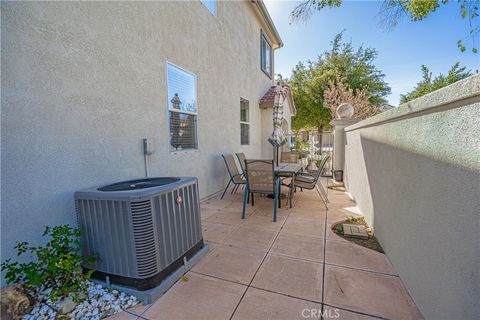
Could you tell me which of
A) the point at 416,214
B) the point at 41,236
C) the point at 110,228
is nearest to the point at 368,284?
the point at 416,214

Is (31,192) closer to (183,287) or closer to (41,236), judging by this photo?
(41,236)

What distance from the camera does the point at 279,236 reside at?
112 inches

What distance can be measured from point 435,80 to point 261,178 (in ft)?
80.7

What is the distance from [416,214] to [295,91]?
52.5 ft

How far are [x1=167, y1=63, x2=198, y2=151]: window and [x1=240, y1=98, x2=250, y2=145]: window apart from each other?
2.62m

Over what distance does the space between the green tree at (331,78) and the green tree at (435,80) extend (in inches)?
240

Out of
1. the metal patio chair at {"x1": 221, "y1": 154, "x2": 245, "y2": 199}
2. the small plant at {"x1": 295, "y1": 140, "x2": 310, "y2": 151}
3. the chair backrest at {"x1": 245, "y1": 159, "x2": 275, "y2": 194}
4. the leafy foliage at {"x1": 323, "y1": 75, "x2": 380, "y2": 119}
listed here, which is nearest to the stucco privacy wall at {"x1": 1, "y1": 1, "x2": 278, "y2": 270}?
the metal patio chair at {"x1": 221, "y1": 154, "x2": 245, "y2": 199}

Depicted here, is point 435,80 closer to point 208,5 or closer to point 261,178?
point 208,5

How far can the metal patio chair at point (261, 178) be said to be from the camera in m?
3.43

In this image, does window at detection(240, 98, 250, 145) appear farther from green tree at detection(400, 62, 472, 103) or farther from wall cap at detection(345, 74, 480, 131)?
green tree at detection(400, 62, 472, 103)

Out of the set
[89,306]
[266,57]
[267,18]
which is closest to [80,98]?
[89,306]

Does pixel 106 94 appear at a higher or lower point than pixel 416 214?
higher

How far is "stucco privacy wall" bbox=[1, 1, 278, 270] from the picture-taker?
172cm
